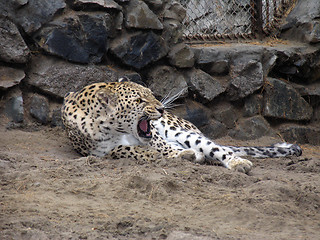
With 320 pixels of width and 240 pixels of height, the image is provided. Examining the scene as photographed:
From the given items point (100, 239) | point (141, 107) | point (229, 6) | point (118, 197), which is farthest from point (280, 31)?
point (100, 239)

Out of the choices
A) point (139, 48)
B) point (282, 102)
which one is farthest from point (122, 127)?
point (282, 102)

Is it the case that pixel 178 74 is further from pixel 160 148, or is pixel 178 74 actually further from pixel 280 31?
pixel 280 31

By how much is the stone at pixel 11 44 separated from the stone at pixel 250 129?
13.0 feet

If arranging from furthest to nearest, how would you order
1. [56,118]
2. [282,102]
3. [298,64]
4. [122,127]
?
[298,64] → [282,102] → [56,118] → [122,127]

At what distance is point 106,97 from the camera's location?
6246 millimetres

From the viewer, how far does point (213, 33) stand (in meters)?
9.00

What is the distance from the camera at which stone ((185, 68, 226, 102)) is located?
26.7 feet

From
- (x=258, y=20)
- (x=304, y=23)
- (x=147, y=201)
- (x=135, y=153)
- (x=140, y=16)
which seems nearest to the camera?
(x=147, y=201)

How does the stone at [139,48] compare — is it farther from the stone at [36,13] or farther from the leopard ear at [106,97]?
the leopard ear at [106,97]

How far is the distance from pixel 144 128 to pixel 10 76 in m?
2.21

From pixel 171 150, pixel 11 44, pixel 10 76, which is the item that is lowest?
pixel 171 150

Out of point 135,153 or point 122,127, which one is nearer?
point 135,153

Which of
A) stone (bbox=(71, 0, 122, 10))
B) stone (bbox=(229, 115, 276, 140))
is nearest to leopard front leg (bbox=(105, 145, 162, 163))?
stone (bbox=(71, 0, 122, 10))

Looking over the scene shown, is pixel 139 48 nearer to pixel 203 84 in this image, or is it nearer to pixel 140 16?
pixel 140 16
